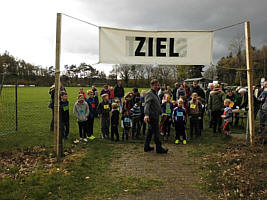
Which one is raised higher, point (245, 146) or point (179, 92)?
point (179, 92)

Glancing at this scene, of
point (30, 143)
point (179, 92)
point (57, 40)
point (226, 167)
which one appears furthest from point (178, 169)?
point (179, 92)

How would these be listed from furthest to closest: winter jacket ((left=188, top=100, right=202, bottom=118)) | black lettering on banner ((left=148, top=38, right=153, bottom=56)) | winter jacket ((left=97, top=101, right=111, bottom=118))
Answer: winter jacket ((left=188, top=100, right=202, bottom=118)) → winter jacket ((left=97, top=101, right=111, bottom=118)) → black lettering on banner ((left=148, top=38, right=153, bottom=56))

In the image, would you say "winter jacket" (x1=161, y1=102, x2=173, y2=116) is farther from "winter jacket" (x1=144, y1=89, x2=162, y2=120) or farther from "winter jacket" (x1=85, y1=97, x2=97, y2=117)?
"winter jacket" (x1=85, y1=97, x2=97, y2=117)

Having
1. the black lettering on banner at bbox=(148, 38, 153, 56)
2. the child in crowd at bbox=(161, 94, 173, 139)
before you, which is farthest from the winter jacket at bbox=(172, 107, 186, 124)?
the black lettering on banner at bbox=(148, 38, 153, 56)

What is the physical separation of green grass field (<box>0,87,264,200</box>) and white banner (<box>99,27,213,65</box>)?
9.46 ft

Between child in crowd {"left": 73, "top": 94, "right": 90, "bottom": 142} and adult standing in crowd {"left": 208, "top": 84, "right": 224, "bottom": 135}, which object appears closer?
child in crowd {"left": 73, "top": 94, "right": 90, "bottom": 142}

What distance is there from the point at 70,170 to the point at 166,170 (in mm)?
2351

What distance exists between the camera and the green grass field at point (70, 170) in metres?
4.00

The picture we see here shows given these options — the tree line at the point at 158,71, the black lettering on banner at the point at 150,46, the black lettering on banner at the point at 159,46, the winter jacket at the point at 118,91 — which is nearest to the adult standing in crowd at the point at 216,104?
the black lettering on banner at the point at 159,46

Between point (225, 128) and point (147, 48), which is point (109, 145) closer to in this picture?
point (147, 48)

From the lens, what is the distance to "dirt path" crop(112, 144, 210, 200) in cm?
393

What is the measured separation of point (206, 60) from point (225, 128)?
325 centimetres

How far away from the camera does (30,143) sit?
7227 millimetres

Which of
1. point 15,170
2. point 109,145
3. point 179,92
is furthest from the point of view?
point 179,92
